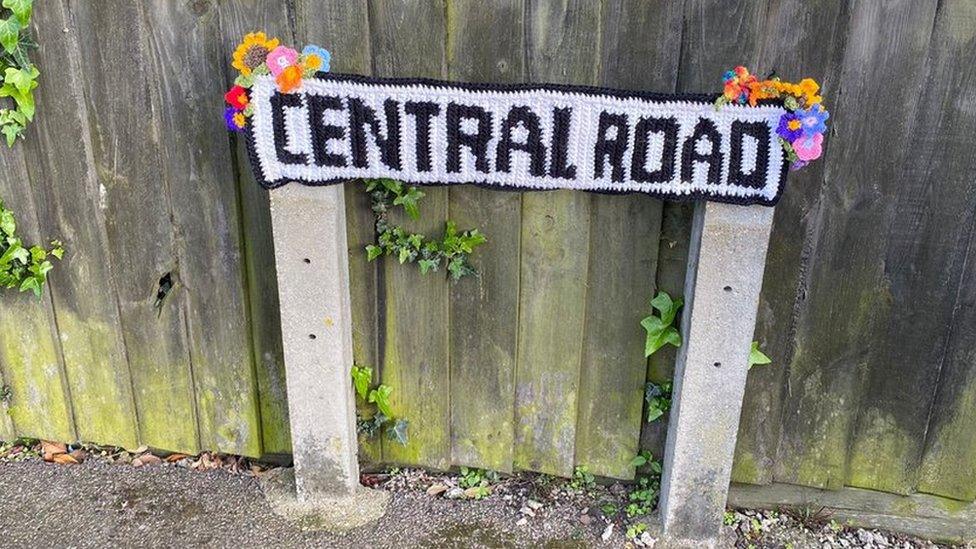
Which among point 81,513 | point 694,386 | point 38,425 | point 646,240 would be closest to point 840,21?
point 646,240

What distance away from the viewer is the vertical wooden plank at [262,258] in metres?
2.45

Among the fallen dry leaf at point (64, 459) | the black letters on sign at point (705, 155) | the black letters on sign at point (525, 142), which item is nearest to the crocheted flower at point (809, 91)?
the black letters on sign at point (705, 155)

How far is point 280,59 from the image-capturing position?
2281 millimetres

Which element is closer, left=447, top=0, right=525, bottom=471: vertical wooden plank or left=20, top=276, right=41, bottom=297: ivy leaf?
left=447, top=0, right=525, bottom=471: vertical wooden plank

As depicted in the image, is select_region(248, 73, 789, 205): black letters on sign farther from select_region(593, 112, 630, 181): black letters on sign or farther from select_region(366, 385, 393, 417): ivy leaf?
select_region(366, 385, 393, 417): ivy leaf

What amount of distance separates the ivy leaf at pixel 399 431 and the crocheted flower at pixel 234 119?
115cm

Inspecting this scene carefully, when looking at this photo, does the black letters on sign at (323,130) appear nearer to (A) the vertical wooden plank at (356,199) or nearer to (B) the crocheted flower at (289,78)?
(B) the crocheted flower at (289,78)

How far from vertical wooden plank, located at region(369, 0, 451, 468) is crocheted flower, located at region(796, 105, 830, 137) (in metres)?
0.97

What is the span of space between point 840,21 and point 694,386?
1.08 metres

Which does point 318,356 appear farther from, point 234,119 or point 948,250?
point 948,250

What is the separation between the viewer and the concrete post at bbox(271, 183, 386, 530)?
2.51 m

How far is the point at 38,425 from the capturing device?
10.5 feet

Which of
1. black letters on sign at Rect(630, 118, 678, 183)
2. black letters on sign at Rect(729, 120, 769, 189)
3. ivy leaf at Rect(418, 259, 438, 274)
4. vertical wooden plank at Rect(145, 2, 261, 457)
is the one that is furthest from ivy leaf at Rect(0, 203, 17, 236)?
black letters on sign at Rect(729, 120, 769, 189)

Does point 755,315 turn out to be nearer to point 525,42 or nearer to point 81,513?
point 525,42
